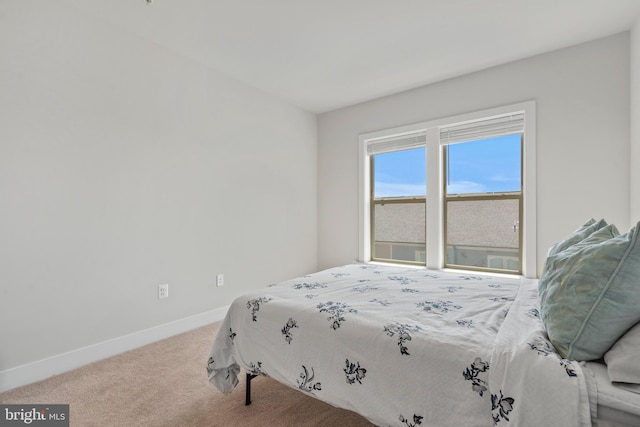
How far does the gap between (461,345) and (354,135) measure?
322 centimetres

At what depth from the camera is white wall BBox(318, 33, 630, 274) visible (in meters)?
2.46

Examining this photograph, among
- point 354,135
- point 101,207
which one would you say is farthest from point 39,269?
point 354,135

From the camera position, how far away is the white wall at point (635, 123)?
7.33ft

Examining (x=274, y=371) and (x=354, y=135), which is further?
(x=354, y=135)

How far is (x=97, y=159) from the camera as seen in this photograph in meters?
2.27

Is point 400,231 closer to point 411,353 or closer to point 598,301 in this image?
point 411,353

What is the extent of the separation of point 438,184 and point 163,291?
294 cm

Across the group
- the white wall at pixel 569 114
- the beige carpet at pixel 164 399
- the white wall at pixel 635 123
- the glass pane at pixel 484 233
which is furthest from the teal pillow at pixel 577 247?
the glass pane at pixel 484 233

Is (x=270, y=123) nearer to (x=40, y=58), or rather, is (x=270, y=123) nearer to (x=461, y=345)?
(x=40, y=58)

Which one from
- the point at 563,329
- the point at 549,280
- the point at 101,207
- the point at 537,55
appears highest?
the point at 537,55

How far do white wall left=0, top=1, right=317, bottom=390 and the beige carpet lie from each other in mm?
277

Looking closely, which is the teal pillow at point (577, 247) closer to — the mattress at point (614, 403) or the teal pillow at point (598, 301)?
the teal pillow at point (598, 301)

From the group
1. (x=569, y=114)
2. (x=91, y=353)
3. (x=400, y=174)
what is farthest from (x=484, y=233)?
(x=91, y=353)

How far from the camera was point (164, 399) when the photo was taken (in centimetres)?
177
